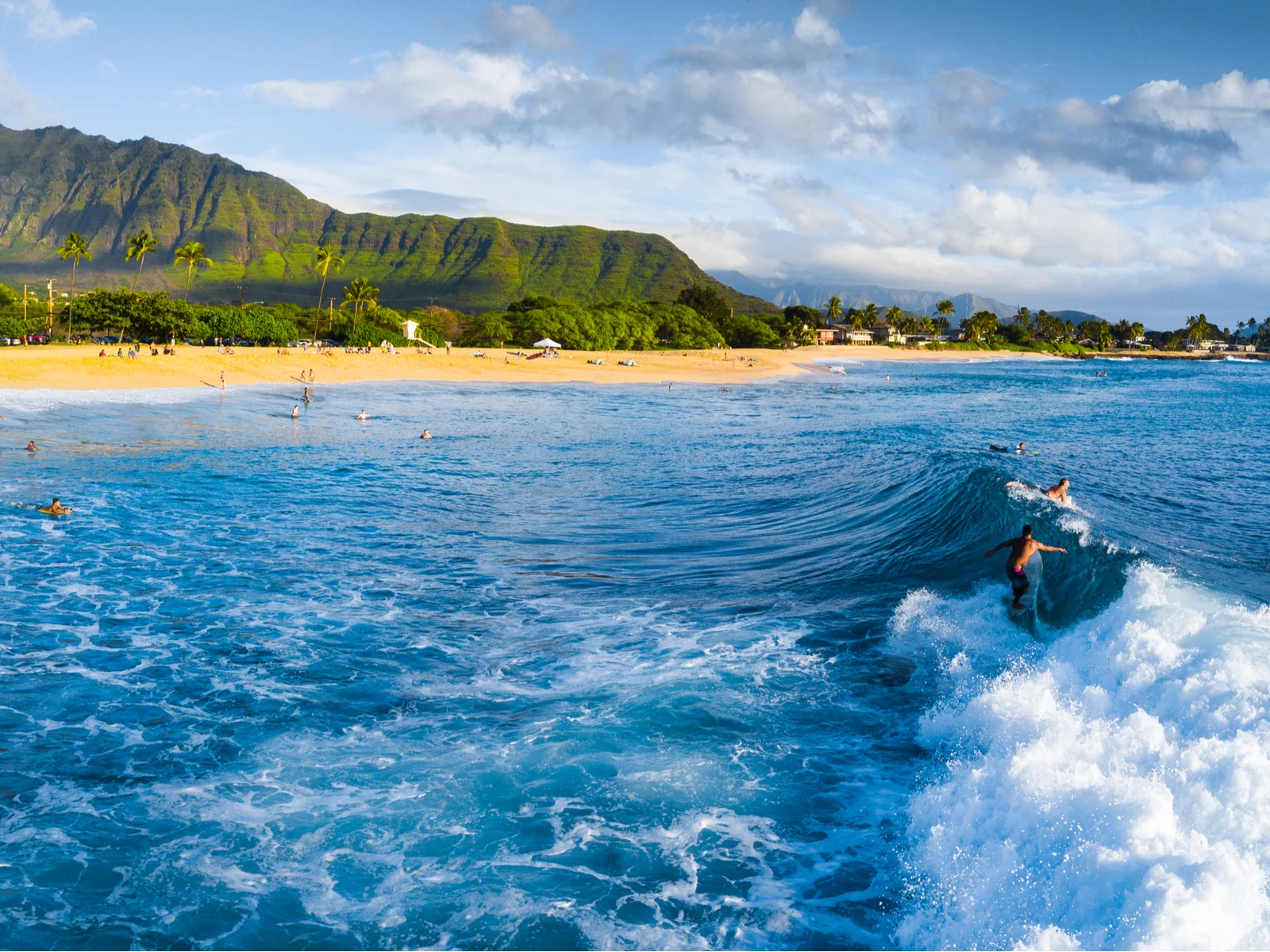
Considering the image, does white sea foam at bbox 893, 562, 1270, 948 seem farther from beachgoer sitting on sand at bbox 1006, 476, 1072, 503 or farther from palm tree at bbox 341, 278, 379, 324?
palm tree at bbox 341, 278, 379, 324

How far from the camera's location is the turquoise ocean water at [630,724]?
24.9 ft

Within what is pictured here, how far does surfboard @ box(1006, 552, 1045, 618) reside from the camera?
14406 mm

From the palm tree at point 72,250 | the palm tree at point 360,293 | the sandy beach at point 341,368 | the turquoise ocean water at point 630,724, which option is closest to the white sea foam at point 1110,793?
the turquoise ocean water at point 630,724

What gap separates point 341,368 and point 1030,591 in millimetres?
75856

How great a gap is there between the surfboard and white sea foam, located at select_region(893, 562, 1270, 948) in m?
1.60

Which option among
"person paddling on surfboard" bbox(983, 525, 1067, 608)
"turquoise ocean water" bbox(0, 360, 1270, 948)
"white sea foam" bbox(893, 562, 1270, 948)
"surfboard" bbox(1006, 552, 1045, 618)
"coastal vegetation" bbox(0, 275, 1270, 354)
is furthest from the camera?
"coastal vegetation" bbox(0, 275, 1270, 354)

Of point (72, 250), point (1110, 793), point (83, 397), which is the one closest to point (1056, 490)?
point (1110, 793)

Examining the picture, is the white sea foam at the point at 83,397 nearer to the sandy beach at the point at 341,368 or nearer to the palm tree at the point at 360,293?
the sandy beach at the point at 341,368

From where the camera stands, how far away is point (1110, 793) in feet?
27.5

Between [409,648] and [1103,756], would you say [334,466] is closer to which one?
[409,648]

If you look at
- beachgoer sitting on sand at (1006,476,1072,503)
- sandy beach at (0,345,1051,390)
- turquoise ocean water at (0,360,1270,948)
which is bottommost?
turquoise ocean water at (0,360,1270,948)

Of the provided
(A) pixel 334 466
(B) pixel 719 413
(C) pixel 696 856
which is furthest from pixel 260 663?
(B) pixel 719 413

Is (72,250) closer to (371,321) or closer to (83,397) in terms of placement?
(371,321)

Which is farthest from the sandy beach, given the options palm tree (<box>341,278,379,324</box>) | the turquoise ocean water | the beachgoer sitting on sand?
the beachgoer sitting on sand
